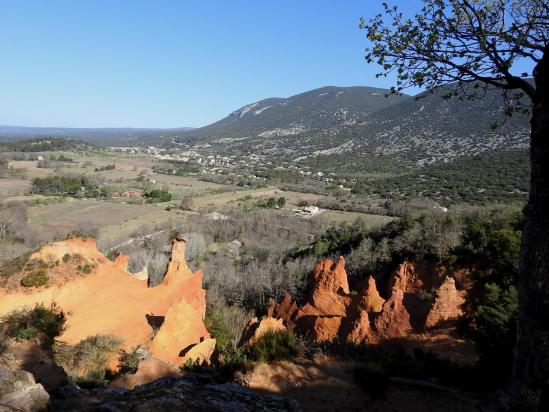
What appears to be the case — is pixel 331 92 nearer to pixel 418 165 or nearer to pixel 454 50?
pixel 418 165

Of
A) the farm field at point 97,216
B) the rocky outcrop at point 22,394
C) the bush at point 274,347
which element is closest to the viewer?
the rocky outcrop at point 22,394

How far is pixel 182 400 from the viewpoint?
536 centimetres

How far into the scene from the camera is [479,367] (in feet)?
27.0

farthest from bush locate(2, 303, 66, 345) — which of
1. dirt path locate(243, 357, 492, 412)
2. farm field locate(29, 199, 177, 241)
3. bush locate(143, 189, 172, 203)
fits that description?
bush locate(143, 189, 172, 203)

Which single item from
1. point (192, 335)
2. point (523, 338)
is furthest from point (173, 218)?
point (523, 338)

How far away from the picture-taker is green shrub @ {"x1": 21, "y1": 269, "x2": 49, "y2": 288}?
17.0 metres

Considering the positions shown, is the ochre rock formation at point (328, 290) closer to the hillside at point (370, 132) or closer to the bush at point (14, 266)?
the hillside at point (370, 132)

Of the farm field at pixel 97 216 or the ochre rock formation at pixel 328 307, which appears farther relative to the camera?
the farm field at pixel 97 216

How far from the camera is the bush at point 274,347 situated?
821 centimetres

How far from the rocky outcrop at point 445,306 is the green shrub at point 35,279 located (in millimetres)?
15630

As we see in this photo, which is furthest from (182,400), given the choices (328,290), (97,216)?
(97,216)

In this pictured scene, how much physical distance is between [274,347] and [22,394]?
4.27m

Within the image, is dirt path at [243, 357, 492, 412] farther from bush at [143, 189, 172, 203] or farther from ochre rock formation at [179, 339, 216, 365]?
bush at [143, 189, 172, 203]

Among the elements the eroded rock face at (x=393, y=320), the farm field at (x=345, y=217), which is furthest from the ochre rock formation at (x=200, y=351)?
the farm field at (x=345, y=217)
